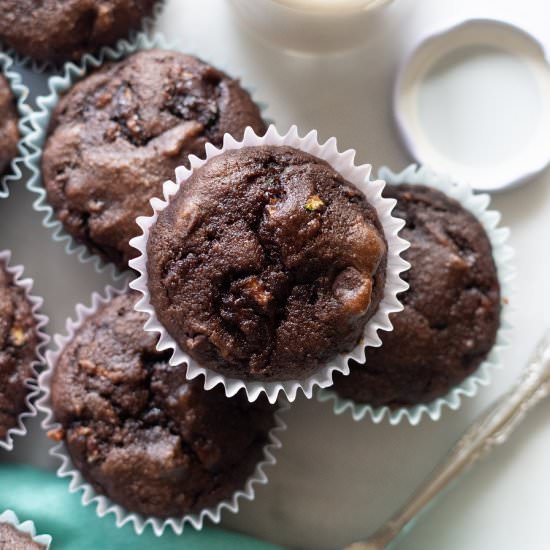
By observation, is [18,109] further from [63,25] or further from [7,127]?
[63,25]

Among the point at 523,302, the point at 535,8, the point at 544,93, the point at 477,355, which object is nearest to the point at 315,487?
the point at 477,355

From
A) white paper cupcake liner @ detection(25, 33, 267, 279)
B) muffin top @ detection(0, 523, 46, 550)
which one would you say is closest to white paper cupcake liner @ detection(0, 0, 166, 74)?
white paper cupcake liner @ detection(25, 33, 267, 279)

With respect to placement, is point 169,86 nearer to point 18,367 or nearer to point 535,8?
point 18,367

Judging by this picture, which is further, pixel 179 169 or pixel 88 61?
pixel 88 61

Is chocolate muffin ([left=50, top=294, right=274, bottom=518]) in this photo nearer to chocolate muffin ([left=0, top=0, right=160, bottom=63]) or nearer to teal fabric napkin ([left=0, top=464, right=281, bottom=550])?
teal fabric napkin ([left=0, top=464, right=281, bottom=550])

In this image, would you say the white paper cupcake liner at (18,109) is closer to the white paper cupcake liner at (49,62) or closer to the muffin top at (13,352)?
the white paper cupcake liner at (49,62)

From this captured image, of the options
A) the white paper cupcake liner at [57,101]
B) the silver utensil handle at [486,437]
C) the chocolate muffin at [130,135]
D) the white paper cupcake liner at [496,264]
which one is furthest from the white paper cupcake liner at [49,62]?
the silver utensil handle at [486,437]

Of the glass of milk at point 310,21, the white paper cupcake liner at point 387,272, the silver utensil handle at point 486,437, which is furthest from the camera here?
the silver utensil handle at point 486,437

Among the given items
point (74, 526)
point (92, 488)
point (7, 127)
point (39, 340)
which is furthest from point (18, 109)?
point (74, 526)
